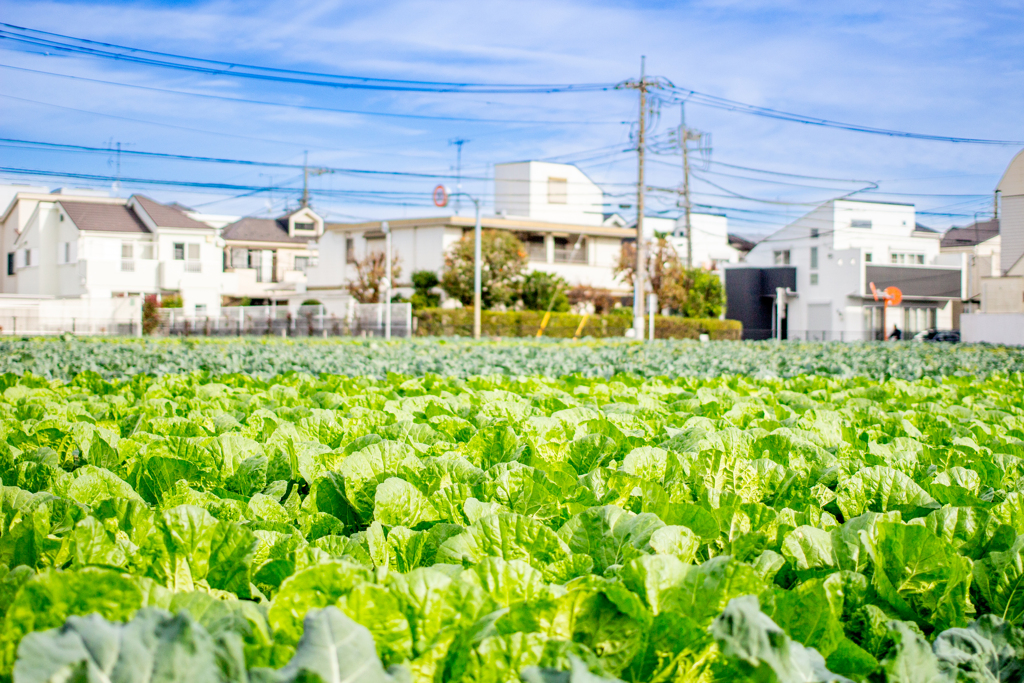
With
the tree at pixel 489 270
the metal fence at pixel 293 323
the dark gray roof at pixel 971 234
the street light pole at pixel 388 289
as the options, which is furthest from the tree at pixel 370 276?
the dark gray roof at pixel 971 234

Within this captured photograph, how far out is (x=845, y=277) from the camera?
181 feet

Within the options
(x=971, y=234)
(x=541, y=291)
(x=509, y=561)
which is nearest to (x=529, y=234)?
(x=541, y=291)

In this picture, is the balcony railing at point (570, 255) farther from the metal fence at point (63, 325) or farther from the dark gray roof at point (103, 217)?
the metal fence at point (63, 325)

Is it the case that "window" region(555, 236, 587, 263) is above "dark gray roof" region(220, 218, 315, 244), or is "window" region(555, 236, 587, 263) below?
below

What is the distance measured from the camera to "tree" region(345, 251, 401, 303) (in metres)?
48.0

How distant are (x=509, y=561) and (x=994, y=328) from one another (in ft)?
129

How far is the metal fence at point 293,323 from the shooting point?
128 feet

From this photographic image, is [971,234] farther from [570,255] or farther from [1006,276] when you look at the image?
[570,255]

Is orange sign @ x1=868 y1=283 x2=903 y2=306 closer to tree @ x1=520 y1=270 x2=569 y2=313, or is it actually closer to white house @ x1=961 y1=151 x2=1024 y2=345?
white house @ x1=961 y1=151 x2=1024 y2=345

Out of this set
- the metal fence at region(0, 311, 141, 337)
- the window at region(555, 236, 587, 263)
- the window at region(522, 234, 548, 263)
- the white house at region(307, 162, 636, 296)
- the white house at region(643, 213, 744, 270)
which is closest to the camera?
the metal fence at region(0, 311, 141, 337)

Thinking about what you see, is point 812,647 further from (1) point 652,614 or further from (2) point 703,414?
(2) point 703,414

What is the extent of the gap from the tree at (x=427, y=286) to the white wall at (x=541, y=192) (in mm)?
11519

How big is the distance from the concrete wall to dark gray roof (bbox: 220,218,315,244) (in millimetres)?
44000

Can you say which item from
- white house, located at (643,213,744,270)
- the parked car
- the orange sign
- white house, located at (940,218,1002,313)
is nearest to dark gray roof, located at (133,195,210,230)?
white house, located at (643,213,744,270)
